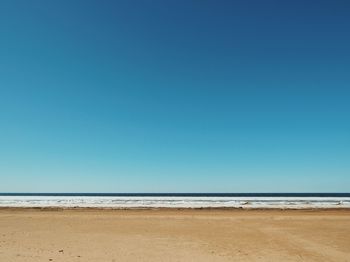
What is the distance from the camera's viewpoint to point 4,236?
597 inches

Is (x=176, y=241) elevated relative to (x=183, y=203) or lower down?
lower down

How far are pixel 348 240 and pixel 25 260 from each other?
12672mm

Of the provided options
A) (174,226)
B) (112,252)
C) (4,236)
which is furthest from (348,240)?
(4,236)

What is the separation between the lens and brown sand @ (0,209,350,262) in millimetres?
11523

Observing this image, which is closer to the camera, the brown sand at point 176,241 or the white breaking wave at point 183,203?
the brown sand at point 176,241

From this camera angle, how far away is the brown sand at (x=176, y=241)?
A: 37.8 feet

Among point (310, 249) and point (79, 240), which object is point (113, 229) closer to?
point (79, 240)

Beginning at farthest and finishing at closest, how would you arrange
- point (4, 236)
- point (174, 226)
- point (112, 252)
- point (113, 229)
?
1. point (174, 226)
2. point (113, 229)
3. point (4, 236)
4. point (112, 252)

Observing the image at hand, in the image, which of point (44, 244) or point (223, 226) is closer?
point (44, 244)

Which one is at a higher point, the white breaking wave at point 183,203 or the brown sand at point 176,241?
the white breaking wave at point 183,203

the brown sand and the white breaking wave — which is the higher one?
the white breaking wave

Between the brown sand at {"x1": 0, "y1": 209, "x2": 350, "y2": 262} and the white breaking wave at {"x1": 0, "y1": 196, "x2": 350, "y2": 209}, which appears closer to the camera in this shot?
the brown sand at {"x1": 0, "y1": 209, "x2": 350, "y2": 262}

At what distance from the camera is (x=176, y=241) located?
14.6 metres

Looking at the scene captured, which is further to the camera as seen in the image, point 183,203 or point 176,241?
point 183,203
